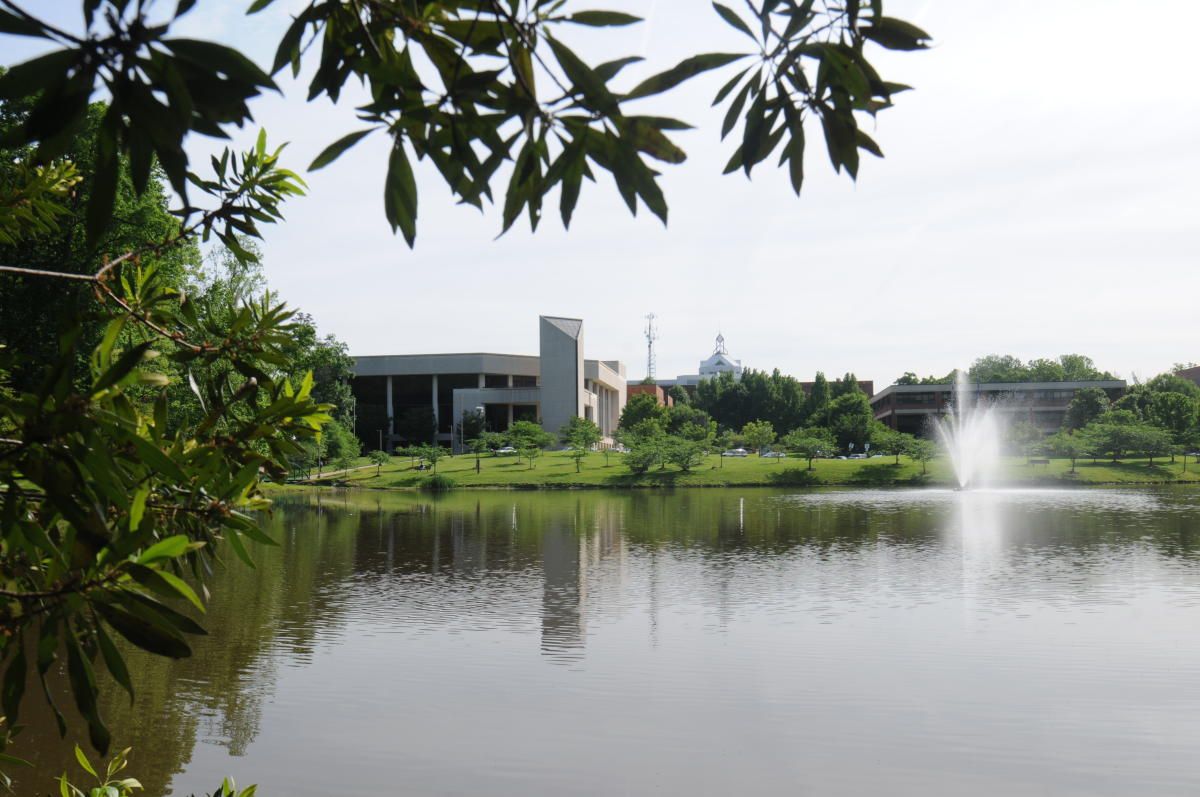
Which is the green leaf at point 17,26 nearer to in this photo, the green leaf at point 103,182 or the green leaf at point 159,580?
the green leaf at point 103,182

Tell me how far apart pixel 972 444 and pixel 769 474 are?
17.6 m

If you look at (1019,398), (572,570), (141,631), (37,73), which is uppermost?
(1019,398)

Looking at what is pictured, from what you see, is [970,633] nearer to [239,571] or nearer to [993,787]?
[993,787]

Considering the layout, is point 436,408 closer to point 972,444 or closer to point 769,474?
point 769,474

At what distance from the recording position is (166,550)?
4.79 feet

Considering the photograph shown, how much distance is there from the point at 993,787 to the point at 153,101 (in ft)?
27.8

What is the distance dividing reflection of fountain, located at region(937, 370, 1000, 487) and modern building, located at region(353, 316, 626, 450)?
30.3m

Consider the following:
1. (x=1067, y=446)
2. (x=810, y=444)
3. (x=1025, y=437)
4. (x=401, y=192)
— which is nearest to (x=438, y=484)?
(x=810, y=444)

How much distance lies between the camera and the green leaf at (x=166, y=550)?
56.7 inches

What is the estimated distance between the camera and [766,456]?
80.6 m

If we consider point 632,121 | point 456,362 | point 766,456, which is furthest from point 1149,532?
point 456,362

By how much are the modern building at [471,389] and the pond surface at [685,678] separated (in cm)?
6272

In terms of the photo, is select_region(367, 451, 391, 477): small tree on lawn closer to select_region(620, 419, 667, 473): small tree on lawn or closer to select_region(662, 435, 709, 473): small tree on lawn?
select_region(620, 419, 667, 473): small tree on lawn

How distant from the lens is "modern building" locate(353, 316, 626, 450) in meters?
86.2
